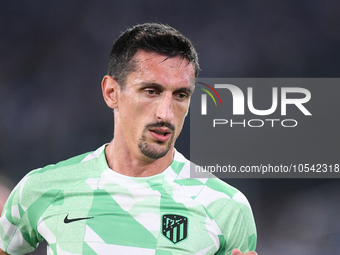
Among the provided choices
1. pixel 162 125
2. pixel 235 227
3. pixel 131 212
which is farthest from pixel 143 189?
pixel 235 227

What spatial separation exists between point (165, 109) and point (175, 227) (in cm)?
55

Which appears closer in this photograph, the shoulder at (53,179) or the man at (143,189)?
the man at (143,189)

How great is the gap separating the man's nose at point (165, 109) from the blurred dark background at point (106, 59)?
2329mm

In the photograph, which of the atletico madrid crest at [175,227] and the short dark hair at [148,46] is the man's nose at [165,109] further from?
the atletico madrid crest at [175,227]

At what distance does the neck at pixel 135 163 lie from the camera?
2.51 m

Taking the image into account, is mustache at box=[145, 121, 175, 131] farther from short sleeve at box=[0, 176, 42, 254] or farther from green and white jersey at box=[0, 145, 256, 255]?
short sleeve at box=[0, 176, 42, 254]

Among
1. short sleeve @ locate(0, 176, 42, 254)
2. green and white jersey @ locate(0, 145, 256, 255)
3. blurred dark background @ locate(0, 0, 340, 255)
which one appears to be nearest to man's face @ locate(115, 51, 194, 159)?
green and white jersey @ locate(0, 145, 256, 255)

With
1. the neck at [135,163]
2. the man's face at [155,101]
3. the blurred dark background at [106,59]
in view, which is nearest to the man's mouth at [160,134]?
the man's face at [155,101]

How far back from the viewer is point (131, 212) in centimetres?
244

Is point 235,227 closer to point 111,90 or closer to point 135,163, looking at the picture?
point 135,163

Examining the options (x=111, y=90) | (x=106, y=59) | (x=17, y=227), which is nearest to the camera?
(x=111, y=90)

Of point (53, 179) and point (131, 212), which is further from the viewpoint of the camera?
point (53, 179)

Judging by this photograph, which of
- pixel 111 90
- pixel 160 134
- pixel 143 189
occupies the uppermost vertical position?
pixel 111 90

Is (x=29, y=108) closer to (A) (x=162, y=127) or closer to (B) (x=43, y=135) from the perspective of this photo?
(B) (x=43, y=135)
